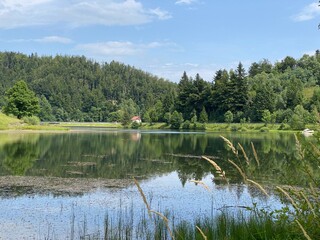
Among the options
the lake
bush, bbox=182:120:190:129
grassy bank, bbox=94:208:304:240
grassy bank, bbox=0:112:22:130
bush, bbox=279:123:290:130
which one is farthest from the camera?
bush, bbox=182:120:190:129

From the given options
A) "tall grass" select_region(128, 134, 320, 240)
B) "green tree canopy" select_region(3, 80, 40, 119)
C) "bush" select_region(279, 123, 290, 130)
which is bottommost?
"bush" select_region(279, 123, 290, 130)

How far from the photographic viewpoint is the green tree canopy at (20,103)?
81125mm

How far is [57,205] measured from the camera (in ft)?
49.3

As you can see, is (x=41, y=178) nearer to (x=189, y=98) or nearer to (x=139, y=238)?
(x=139, y=238)

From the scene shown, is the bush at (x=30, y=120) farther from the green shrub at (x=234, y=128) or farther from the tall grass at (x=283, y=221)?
the tall grass at (x=283, y=221)

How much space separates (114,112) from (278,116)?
99.1 meters

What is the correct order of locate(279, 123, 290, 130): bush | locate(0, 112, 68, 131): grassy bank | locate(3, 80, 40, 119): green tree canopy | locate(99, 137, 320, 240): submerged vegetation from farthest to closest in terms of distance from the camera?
1. locate(279, 123, 290, 130): bush
2. locate(3, 80, 40, 119): green tree canopy
3. locate(0, 112, 68, 131): grassy bank
4. locate(99, 137, 320, 240): submerged vegetation

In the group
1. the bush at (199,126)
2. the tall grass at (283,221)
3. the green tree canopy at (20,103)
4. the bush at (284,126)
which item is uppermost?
the green tree canopy at (20,103)

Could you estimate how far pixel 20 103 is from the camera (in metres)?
82.1

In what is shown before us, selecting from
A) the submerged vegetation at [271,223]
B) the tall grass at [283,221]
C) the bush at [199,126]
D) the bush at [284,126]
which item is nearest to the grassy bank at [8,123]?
the bush at [199,126]

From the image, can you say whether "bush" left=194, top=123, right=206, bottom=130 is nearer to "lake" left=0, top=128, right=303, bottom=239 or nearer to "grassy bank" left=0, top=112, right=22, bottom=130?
"grassy bank" left=0, top=112, right=22, bottom=130

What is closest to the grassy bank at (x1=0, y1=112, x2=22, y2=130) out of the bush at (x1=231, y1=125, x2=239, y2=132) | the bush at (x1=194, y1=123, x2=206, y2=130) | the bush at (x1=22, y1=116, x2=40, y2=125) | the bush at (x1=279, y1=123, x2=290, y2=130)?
the bush at (x1=22, y1=116, x2=40, y2=125)

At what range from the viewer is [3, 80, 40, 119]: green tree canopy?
81.1m

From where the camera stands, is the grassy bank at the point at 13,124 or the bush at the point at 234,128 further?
the bush at the point at 234,128
